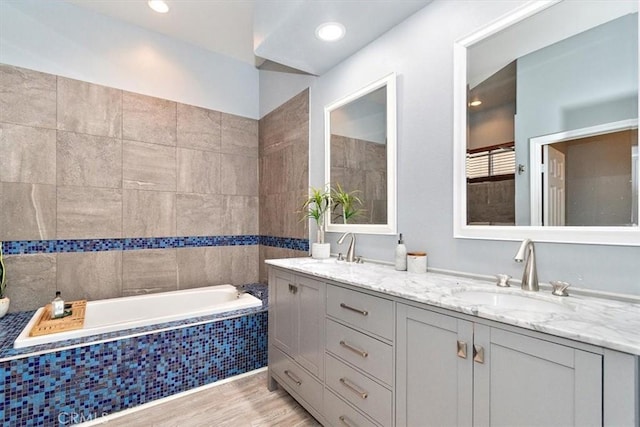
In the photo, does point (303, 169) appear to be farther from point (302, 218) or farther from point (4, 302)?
point (4, 302)

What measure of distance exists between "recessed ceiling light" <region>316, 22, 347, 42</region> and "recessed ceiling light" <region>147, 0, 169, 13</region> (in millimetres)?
1502

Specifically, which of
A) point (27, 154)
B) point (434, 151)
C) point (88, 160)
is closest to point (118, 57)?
point (88, 160)

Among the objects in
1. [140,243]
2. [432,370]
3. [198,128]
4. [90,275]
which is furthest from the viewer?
[198,128]

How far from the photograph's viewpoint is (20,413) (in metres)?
1.68

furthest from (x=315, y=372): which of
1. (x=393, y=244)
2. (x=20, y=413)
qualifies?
(x=20, y=413)

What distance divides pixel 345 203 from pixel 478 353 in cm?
153

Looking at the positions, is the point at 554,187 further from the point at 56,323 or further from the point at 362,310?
the point at 56,323

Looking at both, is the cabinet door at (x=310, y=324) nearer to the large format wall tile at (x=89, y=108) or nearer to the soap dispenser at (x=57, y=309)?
the soap dispenser at (x=57, y=309)

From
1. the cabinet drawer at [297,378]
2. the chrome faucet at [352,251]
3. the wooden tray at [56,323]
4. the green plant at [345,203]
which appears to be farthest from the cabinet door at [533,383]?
the wooden tray at [56,323]

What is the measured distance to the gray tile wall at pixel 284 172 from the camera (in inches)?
115

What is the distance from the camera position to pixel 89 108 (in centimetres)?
274

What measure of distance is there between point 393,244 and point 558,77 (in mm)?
1180

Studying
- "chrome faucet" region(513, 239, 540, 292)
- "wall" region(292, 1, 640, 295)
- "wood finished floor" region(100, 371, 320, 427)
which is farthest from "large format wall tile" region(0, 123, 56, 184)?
"chrome faucet" region(513, 239, 540, 292)

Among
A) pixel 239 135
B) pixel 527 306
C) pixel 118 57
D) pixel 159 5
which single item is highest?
pixel 159 5
